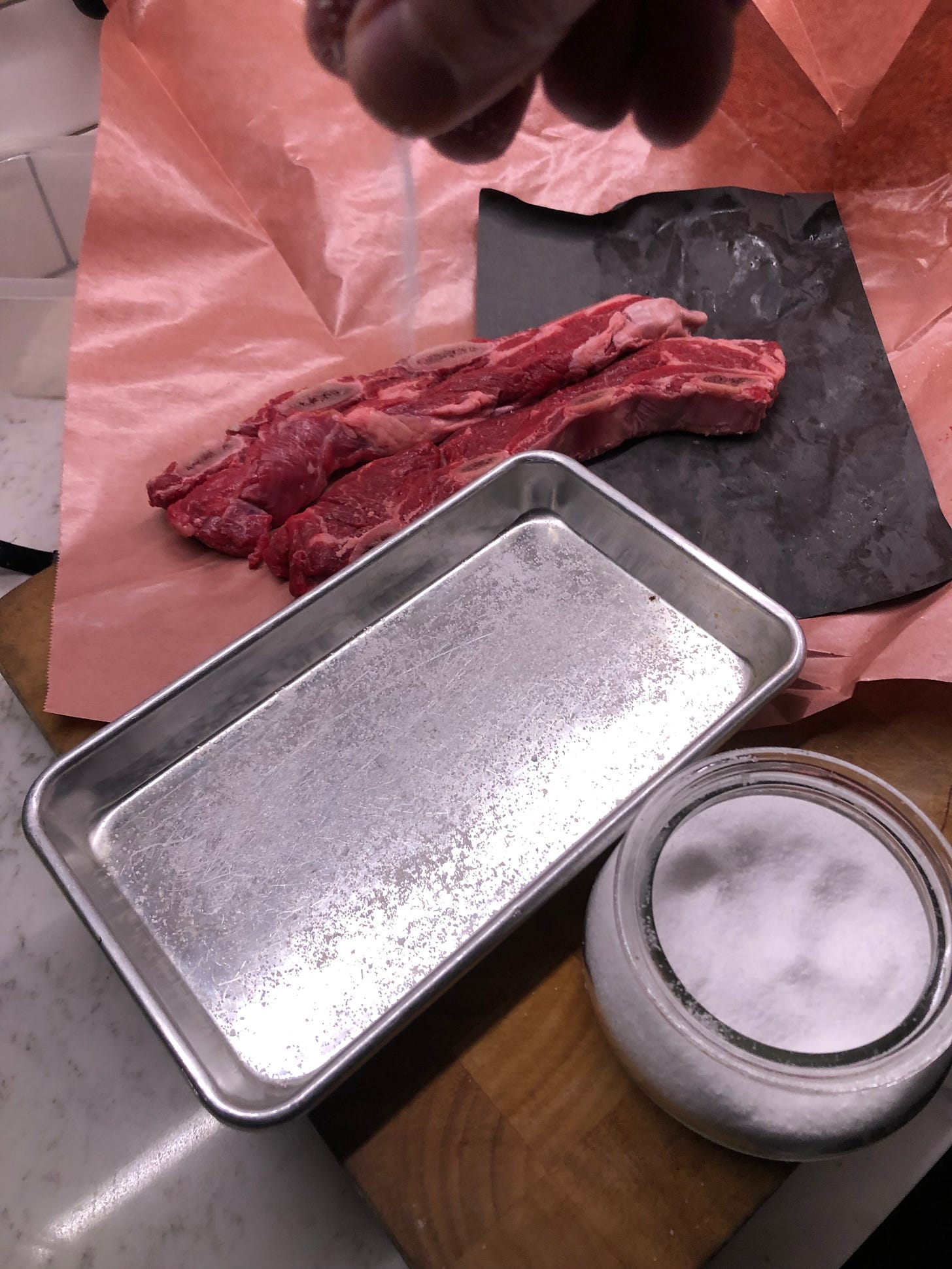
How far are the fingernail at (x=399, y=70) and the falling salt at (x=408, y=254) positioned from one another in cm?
57

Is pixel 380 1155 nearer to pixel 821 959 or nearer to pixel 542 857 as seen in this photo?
pixel 542 857

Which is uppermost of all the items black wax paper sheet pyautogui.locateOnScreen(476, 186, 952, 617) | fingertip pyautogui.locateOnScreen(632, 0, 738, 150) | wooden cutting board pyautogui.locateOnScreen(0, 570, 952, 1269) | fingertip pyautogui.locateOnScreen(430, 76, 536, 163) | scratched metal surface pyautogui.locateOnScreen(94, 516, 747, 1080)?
fingertip pyautogui.locateOnScreen(632, 0, 738, 150)

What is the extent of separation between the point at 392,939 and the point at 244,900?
169 mm

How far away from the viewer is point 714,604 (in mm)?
1103

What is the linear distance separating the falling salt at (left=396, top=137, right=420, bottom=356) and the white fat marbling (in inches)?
44.4

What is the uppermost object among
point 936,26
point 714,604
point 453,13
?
point 936,26

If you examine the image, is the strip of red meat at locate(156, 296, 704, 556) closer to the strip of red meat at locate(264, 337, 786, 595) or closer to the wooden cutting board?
the strip of red meat at locate(264, 337, 786, 595)

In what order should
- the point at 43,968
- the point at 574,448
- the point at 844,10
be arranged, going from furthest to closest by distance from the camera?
the point at 844,10, the point at 574,448, the point at 43,968

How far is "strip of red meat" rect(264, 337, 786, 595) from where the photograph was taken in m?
1.26

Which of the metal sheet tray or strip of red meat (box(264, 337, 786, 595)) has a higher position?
strip of red meat (box(264, 337, 786, 595))

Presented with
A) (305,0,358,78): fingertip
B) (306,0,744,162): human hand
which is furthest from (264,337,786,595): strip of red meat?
(305,0,358,78): fingertip

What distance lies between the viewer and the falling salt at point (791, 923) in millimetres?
664

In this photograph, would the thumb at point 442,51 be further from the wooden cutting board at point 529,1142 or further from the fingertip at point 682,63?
the wooden cutting board at point 529,1142

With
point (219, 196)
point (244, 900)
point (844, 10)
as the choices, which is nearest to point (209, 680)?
point (244, 900)
